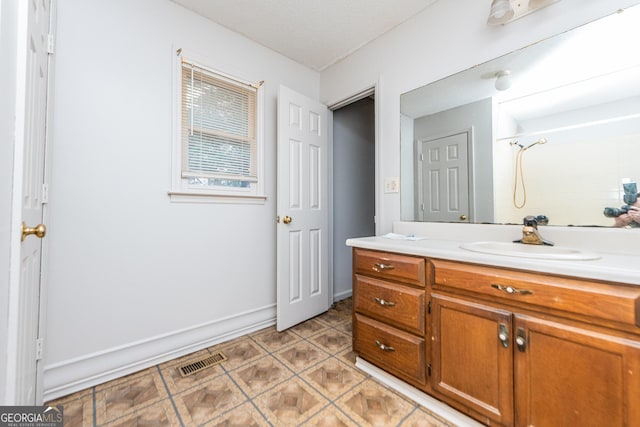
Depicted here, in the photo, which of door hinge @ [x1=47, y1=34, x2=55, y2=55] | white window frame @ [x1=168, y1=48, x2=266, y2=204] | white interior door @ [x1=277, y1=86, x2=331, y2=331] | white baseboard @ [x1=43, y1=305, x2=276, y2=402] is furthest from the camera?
white interior door @ [x1=277, y1=86, x2=331, y2=331]

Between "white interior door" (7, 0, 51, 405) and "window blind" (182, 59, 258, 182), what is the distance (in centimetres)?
74

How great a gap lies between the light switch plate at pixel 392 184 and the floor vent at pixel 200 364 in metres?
1.75

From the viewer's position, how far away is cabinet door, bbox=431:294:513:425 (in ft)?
3.49

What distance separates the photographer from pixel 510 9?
4.77ft

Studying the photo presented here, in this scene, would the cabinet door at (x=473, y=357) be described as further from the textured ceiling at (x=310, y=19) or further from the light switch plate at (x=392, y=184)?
the textured ceiling at (x=310, y=19)

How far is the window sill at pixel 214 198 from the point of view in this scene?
1860 millimetres

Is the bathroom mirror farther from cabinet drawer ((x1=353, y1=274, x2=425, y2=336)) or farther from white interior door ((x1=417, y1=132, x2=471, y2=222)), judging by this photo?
cabinet drawer ((x1=353, y1=274, x2=425, y2=336))

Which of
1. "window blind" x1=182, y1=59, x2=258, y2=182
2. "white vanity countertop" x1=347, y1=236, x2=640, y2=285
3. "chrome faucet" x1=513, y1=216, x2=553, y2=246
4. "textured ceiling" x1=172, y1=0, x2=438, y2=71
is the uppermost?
"textured ceiling" x1=172, y1=0, x2=438, y2=71

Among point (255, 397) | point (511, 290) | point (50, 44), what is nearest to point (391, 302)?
point (511, 290)

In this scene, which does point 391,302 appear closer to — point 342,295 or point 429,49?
point 342,295

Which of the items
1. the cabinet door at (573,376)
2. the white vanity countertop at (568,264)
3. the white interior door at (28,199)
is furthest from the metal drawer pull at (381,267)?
the white interior door at (28,199)

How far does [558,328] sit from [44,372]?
7.98 ft
